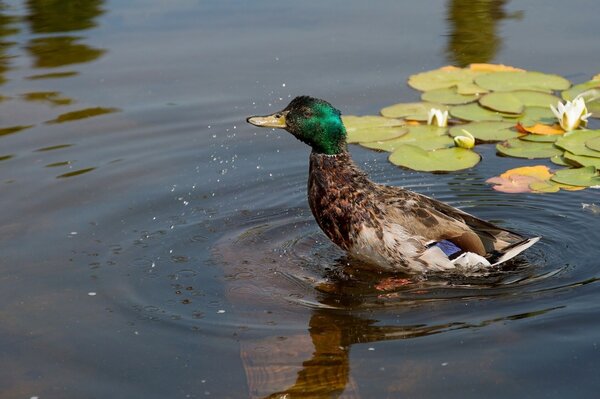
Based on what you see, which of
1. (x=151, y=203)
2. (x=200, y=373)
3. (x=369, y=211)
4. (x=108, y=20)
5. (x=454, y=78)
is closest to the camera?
(x=200, y=373)

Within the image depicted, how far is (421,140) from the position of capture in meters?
8.77

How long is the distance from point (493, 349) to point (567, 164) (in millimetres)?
3006

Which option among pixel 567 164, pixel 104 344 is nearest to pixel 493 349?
pixel 104 344

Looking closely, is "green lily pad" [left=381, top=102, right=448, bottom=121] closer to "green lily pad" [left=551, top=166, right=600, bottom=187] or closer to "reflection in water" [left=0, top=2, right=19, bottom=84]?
"green lily pad" [left=551, top=166, right=600, bottom=187]

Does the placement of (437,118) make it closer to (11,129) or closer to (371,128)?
(371,128)

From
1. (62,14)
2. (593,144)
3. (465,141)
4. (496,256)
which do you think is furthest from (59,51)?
(496,256)

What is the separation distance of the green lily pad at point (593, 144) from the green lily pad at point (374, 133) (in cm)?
Result: 150

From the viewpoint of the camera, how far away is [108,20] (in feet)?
40.1

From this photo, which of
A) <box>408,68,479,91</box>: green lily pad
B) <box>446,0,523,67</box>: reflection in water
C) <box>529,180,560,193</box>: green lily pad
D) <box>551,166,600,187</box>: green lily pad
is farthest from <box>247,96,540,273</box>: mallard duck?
<box>446,0,523,67</box>: reflection in water

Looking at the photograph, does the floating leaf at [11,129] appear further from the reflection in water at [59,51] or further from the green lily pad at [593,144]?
the green lily pad at [593,144]

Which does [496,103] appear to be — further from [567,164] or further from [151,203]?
[151,203]

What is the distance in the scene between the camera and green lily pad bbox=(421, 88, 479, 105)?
30.6 ft

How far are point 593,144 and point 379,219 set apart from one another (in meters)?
2.38

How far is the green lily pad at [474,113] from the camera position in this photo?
9008 millimetres
